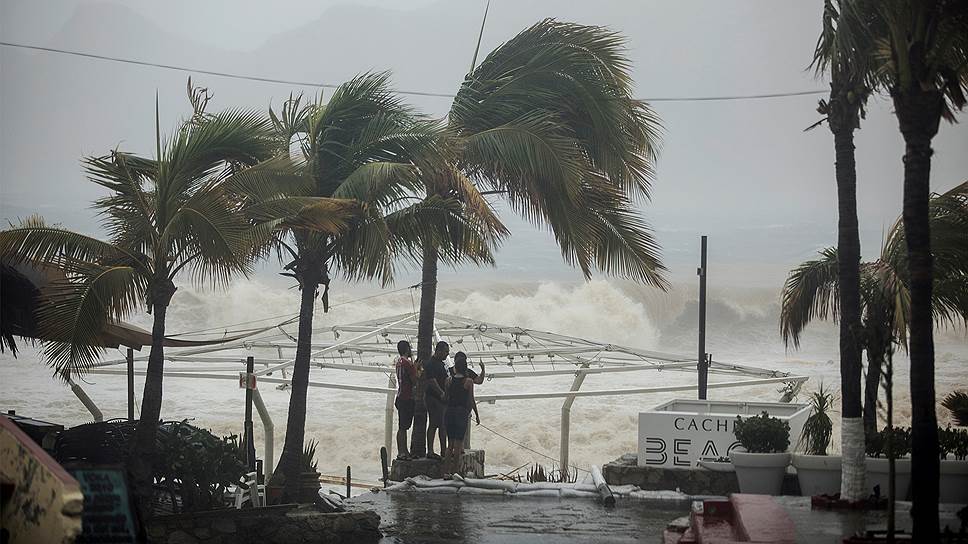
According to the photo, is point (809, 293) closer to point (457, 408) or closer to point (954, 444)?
point (954, 444)

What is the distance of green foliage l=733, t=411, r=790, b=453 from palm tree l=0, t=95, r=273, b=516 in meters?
6.52

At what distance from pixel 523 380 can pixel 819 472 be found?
7110 centimetres

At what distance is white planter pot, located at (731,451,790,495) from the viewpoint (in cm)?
1493

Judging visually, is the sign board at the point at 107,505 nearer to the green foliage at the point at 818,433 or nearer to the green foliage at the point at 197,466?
the green foliage at the point at 197,466

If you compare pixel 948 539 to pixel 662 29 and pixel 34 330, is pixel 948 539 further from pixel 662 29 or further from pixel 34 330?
pixel 662 29

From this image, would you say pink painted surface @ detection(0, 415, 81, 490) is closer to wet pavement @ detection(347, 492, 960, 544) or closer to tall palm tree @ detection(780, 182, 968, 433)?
wet pavement @ detection(347, 492, 960, 544)

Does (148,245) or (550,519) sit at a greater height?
Result: (148,245)

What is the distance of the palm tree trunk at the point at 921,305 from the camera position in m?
8.91

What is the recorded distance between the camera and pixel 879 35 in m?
11.6

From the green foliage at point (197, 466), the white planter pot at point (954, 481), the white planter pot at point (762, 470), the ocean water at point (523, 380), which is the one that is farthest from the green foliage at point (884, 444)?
the ocean water at point (523, 380)

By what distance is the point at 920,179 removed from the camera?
9273 millimetres

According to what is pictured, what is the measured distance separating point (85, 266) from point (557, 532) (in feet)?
19.1

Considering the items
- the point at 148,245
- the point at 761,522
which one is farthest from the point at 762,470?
the point at 148,245

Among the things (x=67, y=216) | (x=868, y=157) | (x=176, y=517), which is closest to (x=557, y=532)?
(x=176, y=517)
